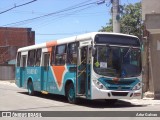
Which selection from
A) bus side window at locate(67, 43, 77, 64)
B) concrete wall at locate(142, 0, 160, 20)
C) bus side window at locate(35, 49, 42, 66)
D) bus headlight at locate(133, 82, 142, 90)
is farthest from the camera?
concrete wall at locate(142, 0, 160, 20)

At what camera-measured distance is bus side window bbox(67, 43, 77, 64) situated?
17.8 meters

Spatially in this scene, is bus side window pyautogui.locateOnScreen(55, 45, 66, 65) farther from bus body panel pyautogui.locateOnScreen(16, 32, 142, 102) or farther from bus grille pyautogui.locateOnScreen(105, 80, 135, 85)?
bus grille pyautogui.locateOnScreen(105, 80, 135, 85)

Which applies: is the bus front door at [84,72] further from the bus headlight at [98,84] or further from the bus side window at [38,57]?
the bus side window at [38,57]

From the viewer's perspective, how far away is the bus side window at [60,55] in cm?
1894

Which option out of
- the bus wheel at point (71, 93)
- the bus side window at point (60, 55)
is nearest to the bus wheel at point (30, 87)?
the bus side window at point (60, 55)

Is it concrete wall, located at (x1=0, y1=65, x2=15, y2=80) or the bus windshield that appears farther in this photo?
concrete wall, located at (x1=0, y1=65, x2=15, y2=80)

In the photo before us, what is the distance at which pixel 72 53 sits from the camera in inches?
711

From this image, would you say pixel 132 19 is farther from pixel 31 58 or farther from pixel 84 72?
pixel 84 72

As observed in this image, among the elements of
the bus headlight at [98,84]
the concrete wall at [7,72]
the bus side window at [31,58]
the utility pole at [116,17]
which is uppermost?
the utility pole at [116,17]

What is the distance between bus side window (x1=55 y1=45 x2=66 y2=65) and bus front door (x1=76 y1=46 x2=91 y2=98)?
1.64 m

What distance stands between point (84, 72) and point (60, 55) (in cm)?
268

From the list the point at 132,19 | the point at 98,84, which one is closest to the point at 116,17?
the point at 98,84

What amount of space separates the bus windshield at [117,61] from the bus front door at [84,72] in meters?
0.47

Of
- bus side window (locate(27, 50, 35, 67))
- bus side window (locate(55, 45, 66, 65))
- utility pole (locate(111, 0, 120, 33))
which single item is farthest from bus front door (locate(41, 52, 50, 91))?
utility pole (locate(111, 0, 120, 33))
